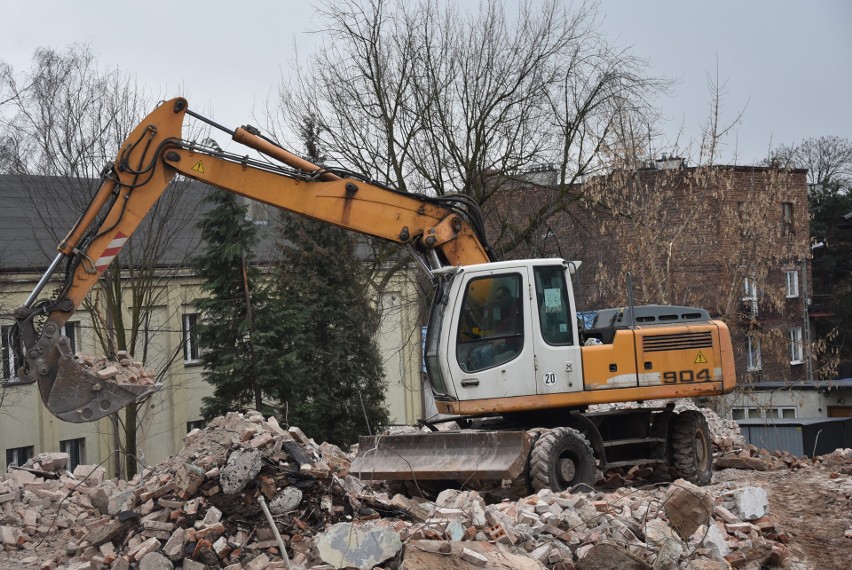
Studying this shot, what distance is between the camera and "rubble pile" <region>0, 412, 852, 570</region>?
779cm

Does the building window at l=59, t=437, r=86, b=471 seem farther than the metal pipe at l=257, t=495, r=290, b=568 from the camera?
Yes

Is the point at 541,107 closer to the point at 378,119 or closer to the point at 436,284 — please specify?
the point at 378,119

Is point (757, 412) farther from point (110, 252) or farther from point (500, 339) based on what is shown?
point (110, 252)

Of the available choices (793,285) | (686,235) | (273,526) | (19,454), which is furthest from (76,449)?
(793,285)

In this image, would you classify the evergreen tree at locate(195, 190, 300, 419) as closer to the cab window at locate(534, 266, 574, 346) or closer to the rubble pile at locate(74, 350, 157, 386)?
the rubble pile at locate(74, 350, 157, 386)

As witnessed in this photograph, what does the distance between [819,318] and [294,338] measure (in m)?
28.8

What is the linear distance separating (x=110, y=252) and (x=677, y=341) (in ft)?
19.9

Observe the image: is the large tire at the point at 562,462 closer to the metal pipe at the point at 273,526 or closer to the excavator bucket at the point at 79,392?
the metal pipe at the point at 273,526

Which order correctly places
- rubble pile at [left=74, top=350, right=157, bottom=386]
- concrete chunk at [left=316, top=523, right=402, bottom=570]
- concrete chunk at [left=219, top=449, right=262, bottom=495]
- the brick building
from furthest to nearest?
the brick building → rubble pile at [left=74, top=350, right=157, bottom=386] → concrete chunk at [left=219, top=449, right=262, bottom=495] → concrete chunk at [left=316, top=523, right=402, bottom=570]

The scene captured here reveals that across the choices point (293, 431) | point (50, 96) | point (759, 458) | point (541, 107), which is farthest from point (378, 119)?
point (293, 431)

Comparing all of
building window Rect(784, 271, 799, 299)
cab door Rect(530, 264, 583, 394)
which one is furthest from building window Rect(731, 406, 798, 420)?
building window Rect(784, 271, 799, 299)

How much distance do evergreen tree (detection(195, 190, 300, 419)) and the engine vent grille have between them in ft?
40.2

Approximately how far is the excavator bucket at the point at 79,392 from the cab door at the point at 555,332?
12.8 ft

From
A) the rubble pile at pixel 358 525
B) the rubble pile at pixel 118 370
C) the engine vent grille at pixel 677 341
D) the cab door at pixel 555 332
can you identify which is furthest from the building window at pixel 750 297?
the rubble pile at pixel 118 370
